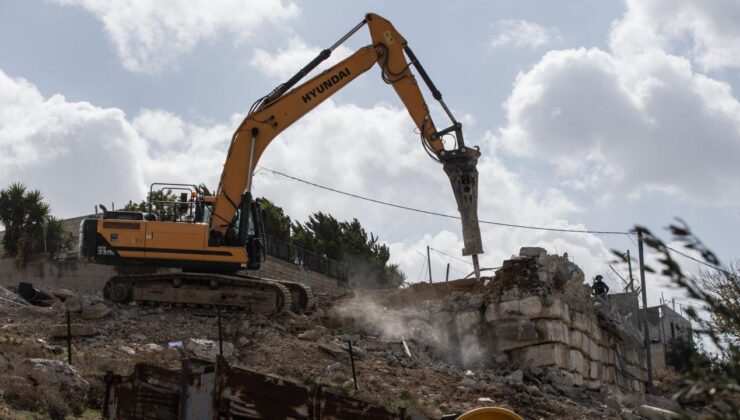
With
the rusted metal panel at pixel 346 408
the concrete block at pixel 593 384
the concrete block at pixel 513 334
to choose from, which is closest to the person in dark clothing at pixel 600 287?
the concrete block at pixel 593 384

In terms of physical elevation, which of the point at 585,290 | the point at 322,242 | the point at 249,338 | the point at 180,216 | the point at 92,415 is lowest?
the point at 92,415

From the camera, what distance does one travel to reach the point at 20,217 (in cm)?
3081

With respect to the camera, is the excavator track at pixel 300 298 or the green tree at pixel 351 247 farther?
the green tree at pixel 351 247

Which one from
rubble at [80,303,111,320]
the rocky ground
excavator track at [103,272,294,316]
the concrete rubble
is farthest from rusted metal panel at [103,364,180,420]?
excavator track at [103,272,294,316]

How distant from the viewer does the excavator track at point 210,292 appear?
1959cm

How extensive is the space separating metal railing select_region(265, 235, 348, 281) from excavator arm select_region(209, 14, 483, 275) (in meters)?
11.6

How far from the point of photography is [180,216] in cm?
2017

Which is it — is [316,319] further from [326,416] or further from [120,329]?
[326,416]

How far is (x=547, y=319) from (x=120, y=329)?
8.98 m

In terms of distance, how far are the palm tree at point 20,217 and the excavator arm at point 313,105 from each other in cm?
1278

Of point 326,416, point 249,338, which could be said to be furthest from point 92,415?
point 249,338

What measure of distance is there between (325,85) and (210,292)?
5355 mm

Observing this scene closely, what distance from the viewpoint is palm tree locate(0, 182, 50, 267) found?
29.8 metres

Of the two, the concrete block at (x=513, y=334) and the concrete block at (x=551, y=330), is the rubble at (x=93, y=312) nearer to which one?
the concrete block at (x=513, y=334)
